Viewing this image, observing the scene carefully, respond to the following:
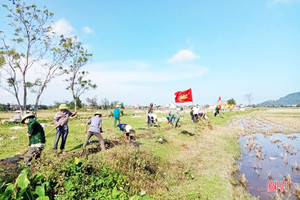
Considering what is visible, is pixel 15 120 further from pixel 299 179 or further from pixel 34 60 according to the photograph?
pixel 299 179

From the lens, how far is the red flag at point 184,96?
1766cm

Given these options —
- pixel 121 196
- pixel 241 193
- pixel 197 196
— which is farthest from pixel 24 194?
pixel 241 193

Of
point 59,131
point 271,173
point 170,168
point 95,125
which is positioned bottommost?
point 271,173

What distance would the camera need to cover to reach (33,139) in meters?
6.12

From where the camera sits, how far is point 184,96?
18156 millimetres

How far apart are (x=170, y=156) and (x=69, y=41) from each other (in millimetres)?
22818

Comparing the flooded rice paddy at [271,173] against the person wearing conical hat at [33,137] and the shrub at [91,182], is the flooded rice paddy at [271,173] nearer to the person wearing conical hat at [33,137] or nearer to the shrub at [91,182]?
the shrub at [91,182]

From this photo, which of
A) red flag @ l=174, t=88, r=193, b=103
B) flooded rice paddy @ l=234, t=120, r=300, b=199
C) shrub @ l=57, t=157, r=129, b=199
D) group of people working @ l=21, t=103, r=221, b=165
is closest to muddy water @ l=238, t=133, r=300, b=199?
flooded rice paddy @ l=234, t=120, r=300, b=199

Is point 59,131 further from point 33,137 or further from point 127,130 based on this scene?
point 127,130

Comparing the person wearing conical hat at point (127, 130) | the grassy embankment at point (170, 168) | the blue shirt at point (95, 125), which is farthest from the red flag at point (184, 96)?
the blue shirt at point (95, 125)

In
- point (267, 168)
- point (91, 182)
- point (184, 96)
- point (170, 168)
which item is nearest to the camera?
point (91, 182)

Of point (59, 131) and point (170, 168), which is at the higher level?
point (59, 131)

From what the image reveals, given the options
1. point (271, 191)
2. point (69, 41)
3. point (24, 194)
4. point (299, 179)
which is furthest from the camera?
point (69, 41)

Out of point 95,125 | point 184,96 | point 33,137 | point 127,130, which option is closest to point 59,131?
point 95,125
